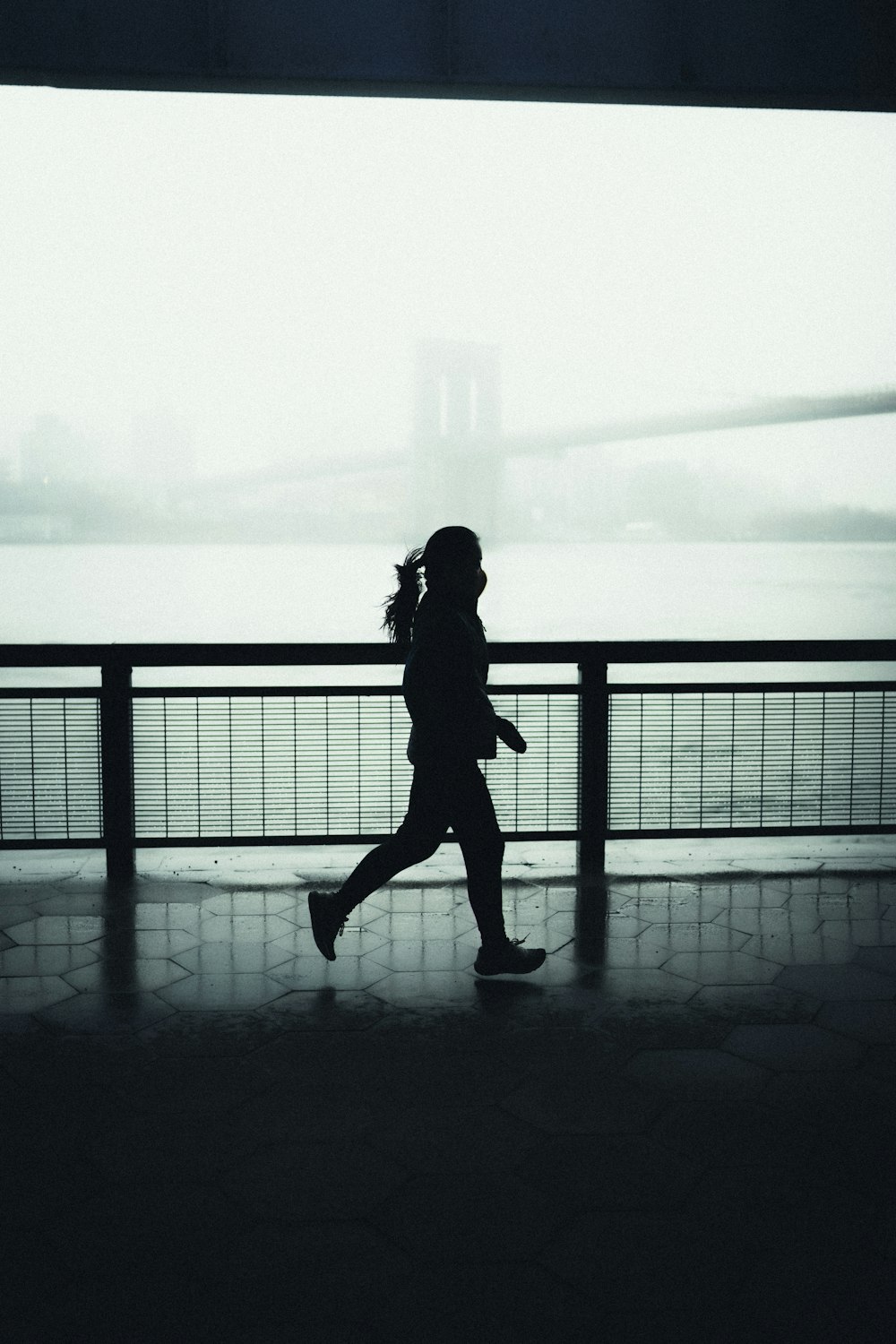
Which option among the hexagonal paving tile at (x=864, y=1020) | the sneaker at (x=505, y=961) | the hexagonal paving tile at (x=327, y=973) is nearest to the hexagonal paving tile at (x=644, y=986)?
the sneaker at (x=505, y=961)

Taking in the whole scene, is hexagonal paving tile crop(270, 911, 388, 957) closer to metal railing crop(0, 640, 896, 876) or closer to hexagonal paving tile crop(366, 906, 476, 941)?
hexagonal paving tile crop(366, 906, 476, 941)

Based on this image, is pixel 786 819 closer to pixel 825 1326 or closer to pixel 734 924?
pixel 734 924

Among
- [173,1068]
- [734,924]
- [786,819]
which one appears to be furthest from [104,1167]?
[786,819]

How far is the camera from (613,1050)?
3.38m

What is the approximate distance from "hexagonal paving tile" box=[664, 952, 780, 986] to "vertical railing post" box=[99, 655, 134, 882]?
2707mm

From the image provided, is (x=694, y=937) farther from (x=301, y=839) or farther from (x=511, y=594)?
(x=511, y=594)

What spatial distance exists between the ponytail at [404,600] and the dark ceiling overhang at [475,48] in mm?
3360

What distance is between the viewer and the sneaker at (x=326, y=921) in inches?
160

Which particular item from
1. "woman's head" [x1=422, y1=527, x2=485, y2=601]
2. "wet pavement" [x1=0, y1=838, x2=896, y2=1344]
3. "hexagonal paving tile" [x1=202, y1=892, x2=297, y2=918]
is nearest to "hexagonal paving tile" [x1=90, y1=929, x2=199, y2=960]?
"wet pavement" [x1=0, y1=838, x2=896, y2=1344]

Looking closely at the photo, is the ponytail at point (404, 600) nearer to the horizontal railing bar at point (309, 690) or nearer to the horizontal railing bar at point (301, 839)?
the horizontal railing bar at point (309, 690)

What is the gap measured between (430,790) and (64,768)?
7.53ft

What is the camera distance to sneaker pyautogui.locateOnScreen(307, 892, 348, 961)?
4.06 meters

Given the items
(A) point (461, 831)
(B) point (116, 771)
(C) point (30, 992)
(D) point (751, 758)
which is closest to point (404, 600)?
(A) point (461, 831)

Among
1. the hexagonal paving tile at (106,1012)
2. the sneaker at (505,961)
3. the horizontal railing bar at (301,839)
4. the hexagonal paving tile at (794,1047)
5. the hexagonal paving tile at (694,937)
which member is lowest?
the hexagonal paving tile at (794,1047)
